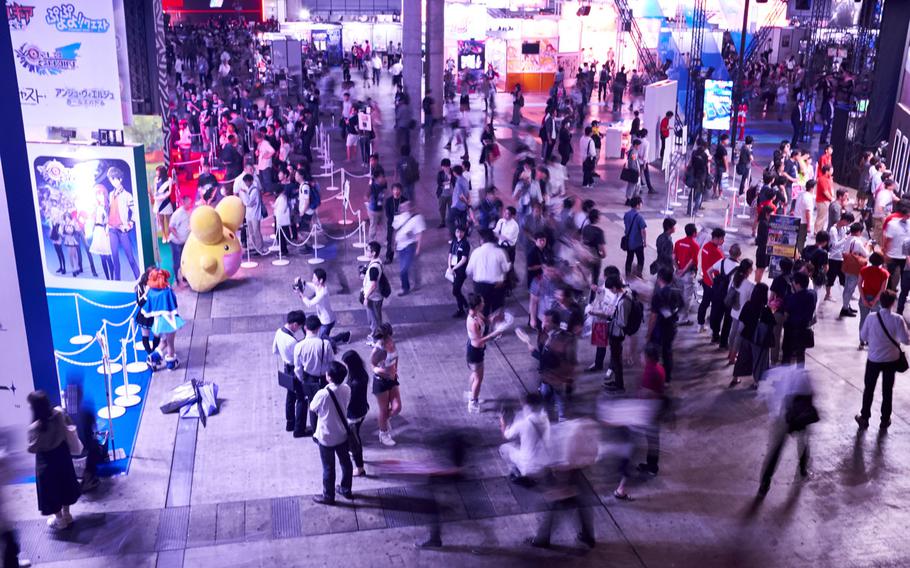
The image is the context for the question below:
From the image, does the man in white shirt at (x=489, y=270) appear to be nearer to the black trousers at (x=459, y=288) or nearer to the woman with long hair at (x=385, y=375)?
the black trousers at (x=459, y=288)

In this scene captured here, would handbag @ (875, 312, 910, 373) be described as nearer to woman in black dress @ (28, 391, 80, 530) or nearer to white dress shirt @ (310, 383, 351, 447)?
white dress shirt @ (310, 383, 351, 447)

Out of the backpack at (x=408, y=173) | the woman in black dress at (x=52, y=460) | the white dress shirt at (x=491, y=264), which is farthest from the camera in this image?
the backpack at (x=408, y=173)

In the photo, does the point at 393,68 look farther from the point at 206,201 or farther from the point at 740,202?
the point at 206,201

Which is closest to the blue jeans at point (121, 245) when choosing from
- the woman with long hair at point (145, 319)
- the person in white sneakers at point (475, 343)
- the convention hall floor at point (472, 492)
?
the woman with long hair at point (145, 319)

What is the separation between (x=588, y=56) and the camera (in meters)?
44.8

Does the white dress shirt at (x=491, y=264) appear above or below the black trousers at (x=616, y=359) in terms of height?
above

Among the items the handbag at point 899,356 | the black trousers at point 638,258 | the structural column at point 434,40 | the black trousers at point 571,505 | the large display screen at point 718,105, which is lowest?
the black trousers at point 571,505

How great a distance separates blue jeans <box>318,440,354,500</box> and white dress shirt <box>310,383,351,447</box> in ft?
0.27

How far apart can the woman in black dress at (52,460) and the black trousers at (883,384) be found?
316 inches

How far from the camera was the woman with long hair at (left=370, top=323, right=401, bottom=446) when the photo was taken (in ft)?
28.7

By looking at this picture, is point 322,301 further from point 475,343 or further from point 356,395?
point 356,395

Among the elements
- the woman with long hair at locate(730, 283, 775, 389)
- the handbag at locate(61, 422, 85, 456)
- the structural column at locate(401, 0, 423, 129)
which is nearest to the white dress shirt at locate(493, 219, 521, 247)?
the woman with long hair at locate(730, 283, 775, 389)

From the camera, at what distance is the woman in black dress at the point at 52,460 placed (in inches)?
292

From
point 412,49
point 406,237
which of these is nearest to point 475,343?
point 406,237
